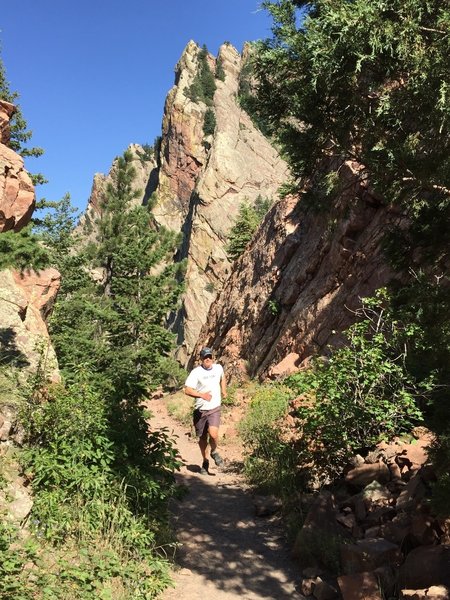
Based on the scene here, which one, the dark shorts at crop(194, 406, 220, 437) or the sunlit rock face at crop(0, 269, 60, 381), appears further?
the dark shorts at crop(194, 406, 220, 437)

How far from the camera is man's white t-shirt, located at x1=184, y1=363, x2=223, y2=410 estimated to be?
7.58m

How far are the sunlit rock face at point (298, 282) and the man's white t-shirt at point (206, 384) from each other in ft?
10.6

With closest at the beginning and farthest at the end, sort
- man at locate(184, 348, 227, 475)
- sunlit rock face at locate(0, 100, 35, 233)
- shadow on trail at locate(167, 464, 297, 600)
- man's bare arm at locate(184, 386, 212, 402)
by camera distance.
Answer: shadow on trail at locate(167, 464, 297, 600) < man's bare arm at locate(184, 386, 212, 402) < man at locate(184, 348, 227, 475) < sunlit rock face at locate(0, 100, 35, 233)

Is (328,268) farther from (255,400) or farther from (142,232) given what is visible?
(142,232)

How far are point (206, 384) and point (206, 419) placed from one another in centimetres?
63

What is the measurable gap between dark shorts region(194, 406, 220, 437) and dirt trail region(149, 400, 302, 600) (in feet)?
2.74

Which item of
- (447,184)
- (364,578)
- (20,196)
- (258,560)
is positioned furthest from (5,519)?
(20,196)

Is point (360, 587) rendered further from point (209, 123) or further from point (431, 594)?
point (209, 123)

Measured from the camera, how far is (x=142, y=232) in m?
18.5

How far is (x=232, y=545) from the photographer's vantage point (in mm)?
5383

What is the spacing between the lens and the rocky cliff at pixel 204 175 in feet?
157

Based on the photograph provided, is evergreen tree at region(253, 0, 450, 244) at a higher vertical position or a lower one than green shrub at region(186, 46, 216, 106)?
lower

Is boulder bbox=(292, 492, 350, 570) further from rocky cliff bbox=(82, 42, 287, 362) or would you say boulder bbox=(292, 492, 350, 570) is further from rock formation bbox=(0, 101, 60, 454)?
rocky cliff bbox=(82, 42, 287, 362)

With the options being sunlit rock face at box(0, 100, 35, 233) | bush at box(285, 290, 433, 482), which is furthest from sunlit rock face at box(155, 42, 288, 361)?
bush at box(285, 290, 433, 482)
